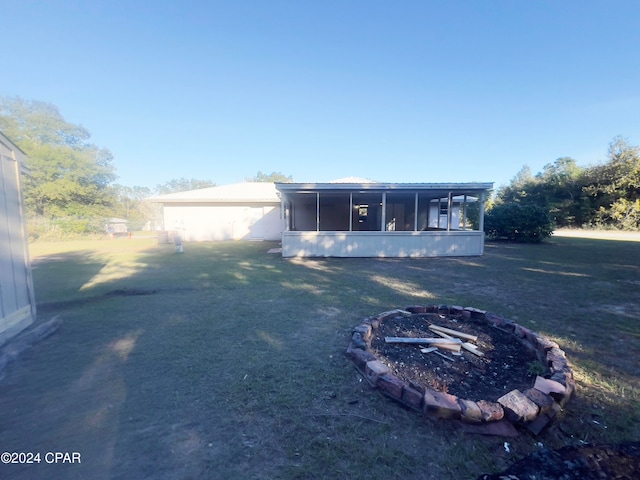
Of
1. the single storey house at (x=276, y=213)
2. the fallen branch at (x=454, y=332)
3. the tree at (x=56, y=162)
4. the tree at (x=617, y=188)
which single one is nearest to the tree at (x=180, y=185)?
the tree at (x=56, y=162)

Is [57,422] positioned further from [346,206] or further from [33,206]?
[33,206]

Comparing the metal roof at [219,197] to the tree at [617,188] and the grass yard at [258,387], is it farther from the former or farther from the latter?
the tree at [617,188]

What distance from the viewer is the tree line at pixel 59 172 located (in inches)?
809

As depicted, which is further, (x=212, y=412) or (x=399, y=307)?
(x=399, y=307)

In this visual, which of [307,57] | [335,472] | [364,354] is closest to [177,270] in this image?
[364,354]

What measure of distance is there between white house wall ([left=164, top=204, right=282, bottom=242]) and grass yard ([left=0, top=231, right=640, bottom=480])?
35.7 ft

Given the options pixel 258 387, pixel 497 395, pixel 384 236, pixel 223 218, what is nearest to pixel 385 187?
pixel 384 236

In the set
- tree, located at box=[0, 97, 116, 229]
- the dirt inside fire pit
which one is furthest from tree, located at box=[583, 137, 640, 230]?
tree, located at box=[0, 97, 116, 229]

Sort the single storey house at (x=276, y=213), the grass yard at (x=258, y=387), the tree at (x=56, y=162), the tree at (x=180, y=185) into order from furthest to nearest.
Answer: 1. the tree at (x=180, y=185)
2. the tree at (x=56, y=162)
3. the single storey house at (x=276, y=213)
4. the grass yard at (x=258, y=387)

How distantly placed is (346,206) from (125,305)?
1326 centimetres

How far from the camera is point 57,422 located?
6.68 feet

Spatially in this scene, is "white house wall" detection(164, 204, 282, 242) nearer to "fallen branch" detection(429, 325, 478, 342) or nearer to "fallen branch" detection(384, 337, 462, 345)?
"fallen branch" detection(429, 325, 478, 342)

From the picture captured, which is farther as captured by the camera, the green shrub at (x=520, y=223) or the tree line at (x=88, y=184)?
the tree line at (x=88, y=184)

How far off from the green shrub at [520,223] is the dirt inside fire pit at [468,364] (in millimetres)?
15050
